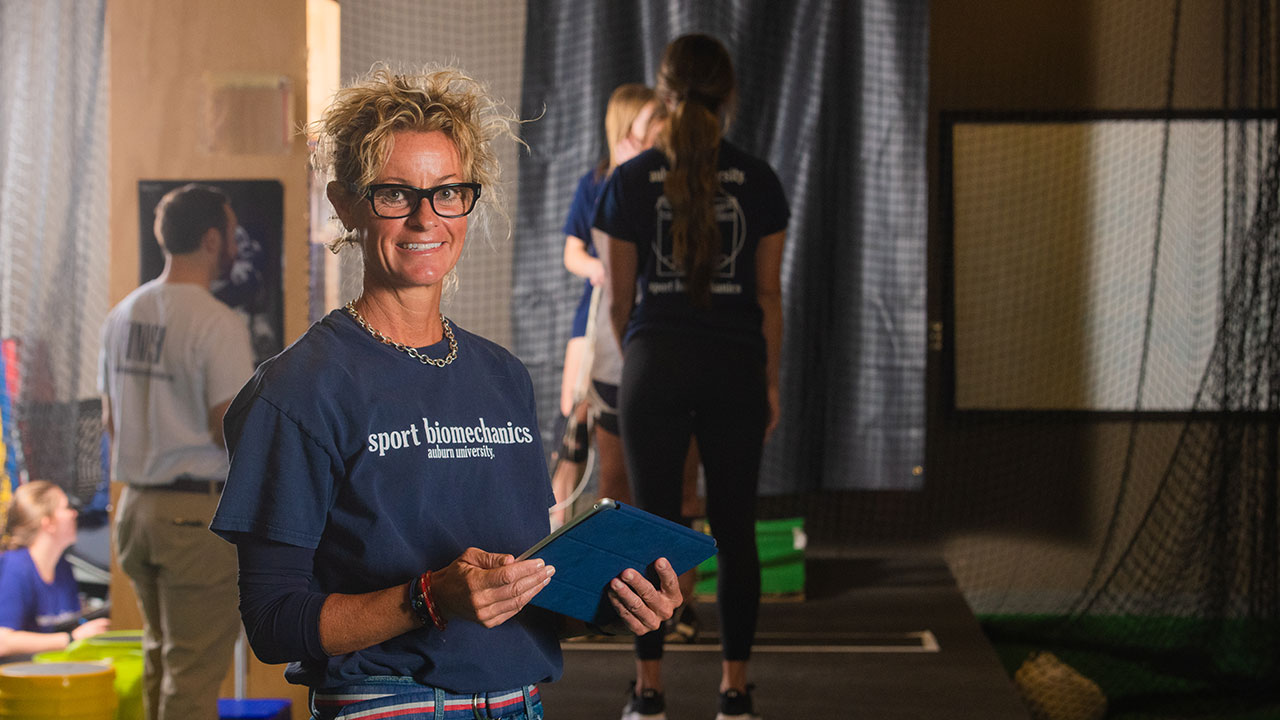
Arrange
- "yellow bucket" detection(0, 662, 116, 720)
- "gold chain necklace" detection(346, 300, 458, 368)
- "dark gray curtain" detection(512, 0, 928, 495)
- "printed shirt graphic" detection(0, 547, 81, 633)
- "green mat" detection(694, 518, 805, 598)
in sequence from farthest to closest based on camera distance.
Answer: "dark gray curtain" detection(512, 0, 928, 495), "green mat" detection(694, 518, 805, 598), "printed shirt graphic" detection(0, 547, 81, 633), "yellow bucket" detection(0, 662, 116, 720), "gold chain necklace" detection(346, 300, 458, 368)

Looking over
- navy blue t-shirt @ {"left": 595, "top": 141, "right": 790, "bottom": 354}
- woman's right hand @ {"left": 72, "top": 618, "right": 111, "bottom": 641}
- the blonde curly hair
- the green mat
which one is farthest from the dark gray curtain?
the blonde curly hair

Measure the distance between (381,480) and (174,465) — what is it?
1233mm

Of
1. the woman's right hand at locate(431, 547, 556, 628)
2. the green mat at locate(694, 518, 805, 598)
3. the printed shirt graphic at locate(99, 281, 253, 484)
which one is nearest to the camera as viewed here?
the woman's right hand at locate(431, 547, 556, 628)

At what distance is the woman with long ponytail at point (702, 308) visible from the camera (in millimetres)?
2160

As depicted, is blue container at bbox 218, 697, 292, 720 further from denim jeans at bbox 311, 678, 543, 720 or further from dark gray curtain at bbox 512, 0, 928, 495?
dark gray curtain at bbox 512, 0, 928, 495

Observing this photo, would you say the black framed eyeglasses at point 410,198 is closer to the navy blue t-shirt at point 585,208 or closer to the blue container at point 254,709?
the blue container at point 254,709

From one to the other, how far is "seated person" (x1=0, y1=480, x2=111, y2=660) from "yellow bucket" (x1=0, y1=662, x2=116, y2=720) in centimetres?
42

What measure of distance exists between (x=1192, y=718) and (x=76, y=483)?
2833mm

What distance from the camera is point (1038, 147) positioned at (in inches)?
156

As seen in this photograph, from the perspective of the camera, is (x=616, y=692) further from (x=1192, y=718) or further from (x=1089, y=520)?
(x=1089, y=520)

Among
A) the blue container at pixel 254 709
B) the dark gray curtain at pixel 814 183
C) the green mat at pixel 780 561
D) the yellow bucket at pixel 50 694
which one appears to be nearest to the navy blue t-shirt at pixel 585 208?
the dark gray curtain at pixel 814 183

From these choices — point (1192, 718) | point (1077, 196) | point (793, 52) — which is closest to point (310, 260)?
point (793, 52)

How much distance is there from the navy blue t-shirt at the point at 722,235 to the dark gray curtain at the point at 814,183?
160 cm

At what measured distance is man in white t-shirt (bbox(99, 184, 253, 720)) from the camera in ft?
6.61
